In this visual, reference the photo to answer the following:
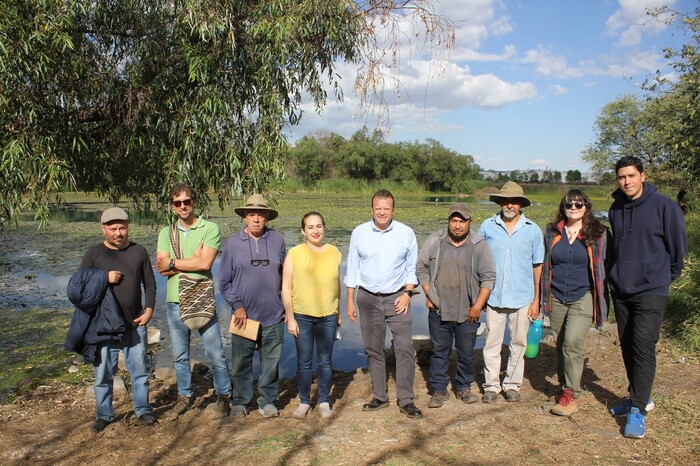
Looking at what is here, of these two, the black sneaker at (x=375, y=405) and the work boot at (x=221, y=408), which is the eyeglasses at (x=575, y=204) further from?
the work boot at (x=221, y=408)

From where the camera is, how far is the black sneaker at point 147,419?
172 inches

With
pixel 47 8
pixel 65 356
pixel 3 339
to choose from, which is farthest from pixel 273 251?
pixel 3 339

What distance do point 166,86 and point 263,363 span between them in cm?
346

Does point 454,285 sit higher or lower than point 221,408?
higher

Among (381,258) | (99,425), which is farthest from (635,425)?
(99,425)

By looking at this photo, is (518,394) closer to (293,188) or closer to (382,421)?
(382,421)

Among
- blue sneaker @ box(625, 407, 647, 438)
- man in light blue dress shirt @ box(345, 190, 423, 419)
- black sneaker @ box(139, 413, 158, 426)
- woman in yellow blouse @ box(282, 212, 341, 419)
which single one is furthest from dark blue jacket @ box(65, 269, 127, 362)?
blue sneaker @ box(625, 407, 647, 438)

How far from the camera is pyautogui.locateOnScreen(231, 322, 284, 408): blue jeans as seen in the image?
448 cm

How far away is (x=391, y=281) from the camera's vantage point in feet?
14.4

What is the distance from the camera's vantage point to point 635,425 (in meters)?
3.86

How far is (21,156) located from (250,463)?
3.72 metres

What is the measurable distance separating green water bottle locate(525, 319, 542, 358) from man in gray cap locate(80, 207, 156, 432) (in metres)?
3.14

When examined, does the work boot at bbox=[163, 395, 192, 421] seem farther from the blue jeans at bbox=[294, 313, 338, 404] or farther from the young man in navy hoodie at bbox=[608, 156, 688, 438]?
the young man in navy hoodie at bbox=[608, 156, 688, 438]

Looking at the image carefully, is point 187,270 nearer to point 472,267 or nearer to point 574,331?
point 472,267
